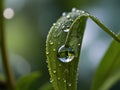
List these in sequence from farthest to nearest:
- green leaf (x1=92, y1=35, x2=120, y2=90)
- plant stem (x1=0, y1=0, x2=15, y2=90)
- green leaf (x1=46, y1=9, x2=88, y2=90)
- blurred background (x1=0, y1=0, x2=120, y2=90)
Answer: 1. blurred background (x1=0, y1=0, x2=120, y2=90)
2. plant stem (x1=0, y1=0, x2=15, y2=90)
3. green leaf (x1=92, y1=35, x2=120, y2=90)
4. green leaf (x1=46, y1=9, x2=88, y2=90)

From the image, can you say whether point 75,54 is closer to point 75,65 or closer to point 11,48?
point 75,65

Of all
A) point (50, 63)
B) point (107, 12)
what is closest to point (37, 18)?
point (107, 12)

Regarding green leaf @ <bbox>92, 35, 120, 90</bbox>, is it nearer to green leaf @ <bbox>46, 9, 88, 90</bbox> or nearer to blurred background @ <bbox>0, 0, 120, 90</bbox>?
green leaf @ <bbox>46, 9, 88, 90</bbox>

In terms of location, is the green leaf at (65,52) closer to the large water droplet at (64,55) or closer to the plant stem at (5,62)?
the large water droplet at (64,55)

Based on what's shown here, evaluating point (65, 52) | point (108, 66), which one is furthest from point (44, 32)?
point (65, 52)

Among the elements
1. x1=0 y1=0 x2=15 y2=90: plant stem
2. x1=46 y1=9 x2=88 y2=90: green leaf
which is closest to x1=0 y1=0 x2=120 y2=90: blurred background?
x1=0 y1=0 x2=15 y2=90: plant stem

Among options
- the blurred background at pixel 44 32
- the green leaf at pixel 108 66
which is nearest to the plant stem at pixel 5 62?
the green leaf at pixel 108 66

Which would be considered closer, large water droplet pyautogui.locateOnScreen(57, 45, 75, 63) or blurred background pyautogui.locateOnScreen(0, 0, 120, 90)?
large water droplet pyautogui.locateOnScreen(57, 45, 75, 63)
